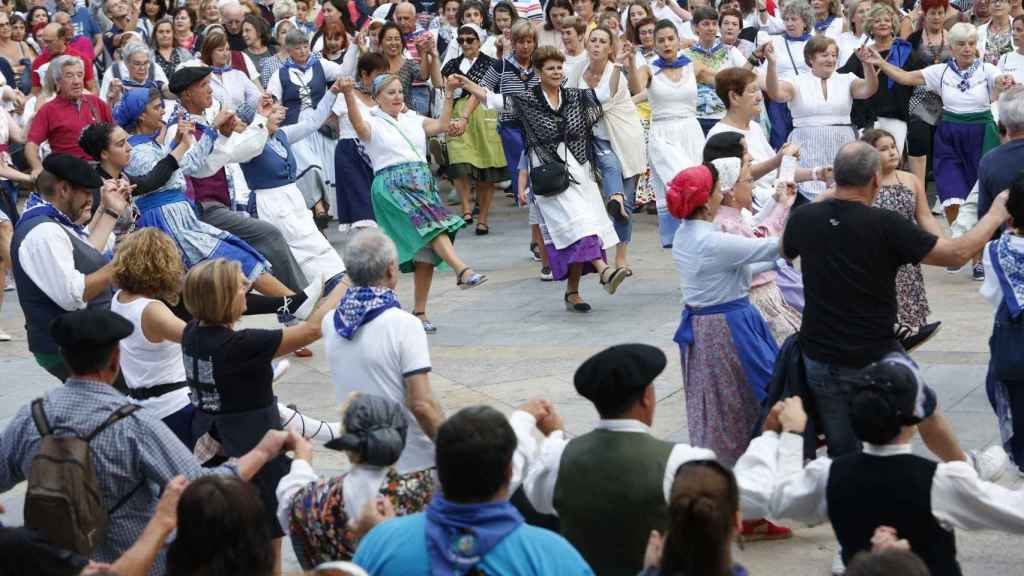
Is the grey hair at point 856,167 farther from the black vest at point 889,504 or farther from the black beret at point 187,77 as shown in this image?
the black beret at point 187,77

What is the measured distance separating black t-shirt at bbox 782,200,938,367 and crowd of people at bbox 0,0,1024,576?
1 cm

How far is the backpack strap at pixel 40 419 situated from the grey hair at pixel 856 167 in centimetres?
310

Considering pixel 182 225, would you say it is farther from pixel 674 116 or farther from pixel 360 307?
pixel 674 116

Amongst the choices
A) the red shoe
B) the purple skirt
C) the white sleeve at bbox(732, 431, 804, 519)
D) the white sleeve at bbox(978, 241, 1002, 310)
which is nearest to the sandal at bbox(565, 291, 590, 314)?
the purple skirt

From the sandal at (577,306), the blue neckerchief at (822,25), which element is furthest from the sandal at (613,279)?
the blue neckerchief at (822,25)

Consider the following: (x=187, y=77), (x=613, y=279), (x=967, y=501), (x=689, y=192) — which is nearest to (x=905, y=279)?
(x=689, y=192)

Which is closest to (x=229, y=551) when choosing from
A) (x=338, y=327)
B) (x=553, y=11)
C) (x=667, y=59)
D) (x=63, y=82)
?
(x=338, y=327)

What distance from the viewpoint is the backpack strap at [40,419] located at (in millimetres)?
4898

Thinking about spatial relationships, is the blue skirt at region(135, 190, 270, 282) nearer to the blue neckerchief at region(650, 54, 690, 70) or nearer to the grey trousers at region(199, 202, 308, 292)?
the grey trousers at region(199, 202, 308, 292)

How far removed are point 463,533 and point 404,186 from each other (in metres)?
6.77

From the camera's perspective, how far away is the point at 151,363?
6.45 metres

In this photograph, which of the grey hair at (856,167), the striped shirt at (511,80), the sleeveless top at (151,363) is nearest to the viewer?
the grey hair at (856,167)

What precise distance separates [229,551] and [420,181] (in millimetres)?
6809

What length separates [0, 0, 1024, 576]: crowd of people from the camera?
434 centimetres
